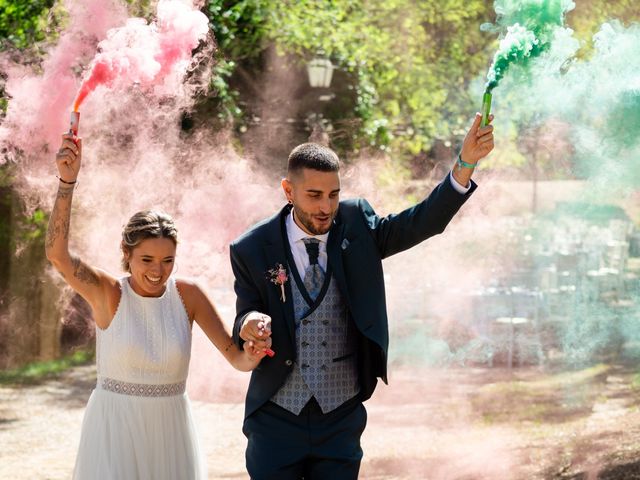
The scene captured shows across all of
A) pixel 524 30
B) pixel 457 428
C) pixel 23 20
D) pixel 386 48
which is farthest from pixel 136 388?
pixel 386 48

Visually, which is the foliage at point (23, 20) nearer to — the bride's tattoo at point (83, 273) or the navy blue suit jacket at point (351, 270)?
the bride's tattoo at point (83, 273)

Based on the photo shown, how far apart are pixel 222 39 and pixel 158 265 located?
602 cm

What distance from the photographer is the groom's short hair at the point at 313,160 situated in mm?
3725

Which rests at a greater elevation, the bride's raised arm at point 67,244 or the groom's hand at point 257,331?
the bride's raised arm at point 67,244

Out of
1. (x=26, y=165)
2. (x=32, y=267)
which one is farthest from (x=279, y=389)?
(x=32, y=267)

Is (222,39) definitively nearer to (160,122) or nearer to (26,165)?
(160,122)

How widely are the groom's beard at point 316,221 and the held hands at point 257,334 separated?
0.36 metres

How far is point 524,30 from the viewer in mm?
3898

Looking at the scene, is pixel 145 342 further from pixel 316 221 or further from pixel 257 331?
pixel 316 221

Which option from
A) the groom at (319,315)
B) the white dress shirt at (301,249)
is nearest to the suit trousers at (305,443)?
the groom at (319,315)

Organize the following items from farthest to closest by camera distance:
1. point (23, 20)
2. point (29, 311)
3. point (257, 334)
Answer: point (29, 311)
point (23, 20)
point (257, 334)

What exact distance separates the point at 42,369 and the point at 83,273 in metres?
Answer: 8.03

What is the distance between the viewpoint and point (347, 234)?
12.6 feet

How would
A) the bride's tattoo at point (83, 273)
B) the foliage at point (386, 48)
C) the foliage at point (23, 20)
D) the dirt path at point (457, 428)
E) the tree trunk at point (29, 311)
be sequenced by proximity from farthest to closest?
the tree trunk at point (29, 311)
the foliage at point (386, 48)
the foliage at point (23, 20)
the dirt path at point (457, 428)
the bride's tattoo at point (83, 273)
